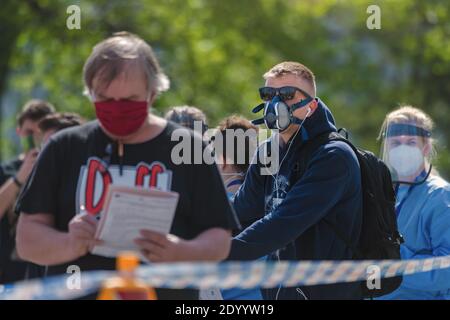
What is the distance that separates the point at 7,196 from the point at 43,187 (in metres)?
3.84

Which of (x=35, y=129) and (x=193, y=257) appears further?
(x=35, y=129)

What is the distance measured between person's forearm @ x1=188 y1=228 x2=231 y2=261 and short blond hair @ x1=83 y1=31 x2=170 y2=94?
58 centimetres

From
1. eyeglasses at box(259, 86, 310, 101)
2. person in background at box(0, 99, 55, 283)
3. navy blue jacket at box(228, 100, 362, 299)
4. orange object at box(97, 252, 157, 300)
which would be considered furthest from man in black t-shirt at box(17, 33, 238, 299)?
person in background at box(0, 99, 55, 283)

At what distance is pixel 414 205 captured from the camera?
5.60 metres

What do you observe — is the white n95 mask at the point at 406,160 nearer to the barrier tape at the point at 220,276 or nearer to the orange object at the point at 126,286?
the barrier tape at the point at 220,276

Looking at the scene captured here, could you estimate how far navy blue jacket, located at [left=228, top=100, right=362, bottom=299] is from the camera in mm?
4473

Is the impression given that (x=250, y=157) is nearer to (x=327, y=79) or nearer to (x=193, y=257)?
(x=193, y=257)

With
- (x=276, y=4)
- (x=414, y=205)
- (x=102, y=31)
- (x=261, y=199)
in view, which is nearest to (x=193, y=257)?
(x=261, y=199)

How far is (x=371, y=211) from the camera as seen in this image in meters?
4.77

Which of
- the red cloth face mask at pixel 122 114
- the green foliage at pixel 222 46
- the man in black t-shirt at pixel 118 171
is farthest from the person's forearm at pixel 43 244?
the green foliage at pixel 222 46

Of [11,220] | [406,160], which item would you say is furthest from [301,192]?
[11,220]

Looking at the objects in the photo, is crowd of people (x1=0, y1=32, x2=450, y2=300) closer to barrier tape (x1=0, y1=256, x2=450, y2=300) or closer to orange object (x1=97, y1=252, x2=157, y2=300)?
barrier tape (x1=0, y1=256, x2=450, y2=300)

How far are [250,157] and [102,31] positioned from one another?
41.1 ft
